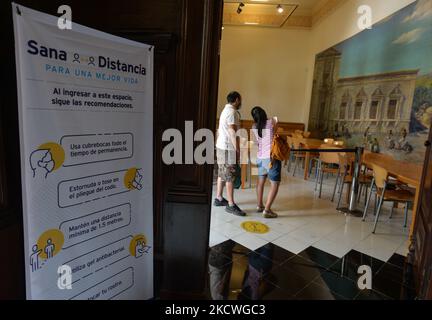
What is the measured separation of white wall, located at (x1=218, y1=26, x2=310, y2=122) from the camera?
29.4 feet

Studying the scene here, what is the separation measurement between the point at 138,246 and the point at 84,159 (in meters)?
0.66

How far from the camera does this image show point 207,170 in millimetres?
1773

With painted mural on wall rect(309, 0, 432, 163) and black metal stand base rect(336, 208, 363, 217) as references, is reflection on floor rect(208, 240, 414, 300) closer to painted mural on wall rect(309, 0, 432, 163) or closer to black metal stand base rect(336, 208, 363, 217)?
black metal stand base rect(336, 208, 363, 217)

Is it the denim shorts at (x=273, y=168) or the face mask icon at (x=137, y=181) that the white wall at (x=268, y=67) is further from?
the face mask icon at (x=137, y=181)

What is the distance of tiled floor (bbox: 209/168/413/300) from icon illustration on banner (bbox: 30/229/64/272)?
1146mm

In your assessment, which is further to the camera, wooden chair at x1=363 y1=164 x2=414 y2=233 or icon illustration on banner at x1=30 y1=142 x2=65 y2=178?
wooden chair at x1=363 y1=164 x2=414 y2=233

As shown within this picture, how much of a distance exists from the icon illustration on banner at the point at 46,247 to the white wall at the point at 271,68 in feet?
28.0

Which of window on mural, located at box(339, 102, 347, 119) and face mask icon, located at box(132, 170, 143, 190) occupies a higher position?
window on mural, located at box(339, 102, 347, 119)

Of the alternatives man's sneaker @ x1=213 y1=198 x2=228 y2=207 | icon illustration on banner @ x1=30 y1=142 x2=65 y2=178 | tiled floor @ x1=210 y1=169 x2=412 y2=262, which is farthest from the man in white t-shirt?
icon illustration on banner @ x1=30 y1=142 x2=65 y2=178

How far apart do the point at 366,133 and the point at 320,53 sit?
11.4ft

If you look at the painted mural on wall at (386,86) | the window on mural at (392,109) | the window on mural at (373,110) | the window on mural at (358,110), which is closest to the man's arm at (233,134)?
the painted mural on wall at (386,86)

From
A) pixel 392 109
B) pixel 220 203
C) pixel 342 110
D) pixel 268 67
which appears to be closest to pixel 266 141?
pixel 220 203
